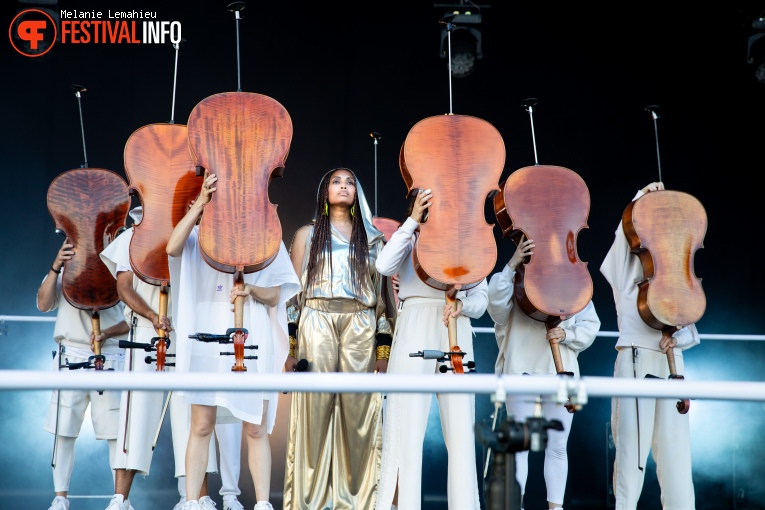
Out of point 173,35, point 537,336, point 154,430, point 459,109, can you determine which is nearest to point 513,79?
point 459,109

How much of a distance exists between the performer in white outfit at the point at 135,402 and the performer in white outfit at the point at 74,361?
0.70ft

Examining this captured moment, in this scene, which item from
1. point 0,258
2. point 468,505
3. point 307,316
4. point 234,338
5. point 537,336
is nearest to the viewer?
point 234,338

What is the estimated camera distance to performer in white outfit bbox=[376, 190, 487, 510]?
3.81 meters

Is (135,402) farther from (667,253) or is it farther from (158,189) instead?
(667,253)

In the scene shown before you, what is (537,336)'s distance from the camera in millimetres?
4465

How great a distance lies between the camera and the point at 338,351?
4.09 m

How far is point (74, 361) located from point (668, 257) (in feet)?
9.49

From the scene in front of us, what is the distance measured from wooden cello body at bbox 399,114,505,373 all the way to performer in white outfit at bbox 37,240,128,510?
1.77 m

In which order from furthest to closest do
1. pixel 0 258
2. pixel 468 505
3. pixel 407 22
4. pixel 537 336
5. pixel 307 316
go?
pixel 407 22 < pixel 0 258 < pixel 537 336 < pixel 307 316 < pixel 468 505

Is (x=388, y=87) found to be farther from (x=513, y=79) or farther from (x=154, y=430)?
(x=154, y=430)

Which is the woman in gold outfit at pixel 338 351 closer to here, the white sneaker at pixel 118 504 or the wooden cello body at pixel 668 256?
the white sneaker at pixel 118 504

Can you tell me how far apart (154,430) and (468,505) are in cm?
154

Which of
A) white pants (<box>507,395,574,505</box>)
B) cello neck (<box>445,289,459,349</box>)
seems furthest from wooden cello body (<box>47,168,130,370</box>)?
white pants (<box>507,395,574,505</box>)

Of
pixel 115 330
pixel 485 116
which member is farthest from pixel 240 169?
pixel 485 116
